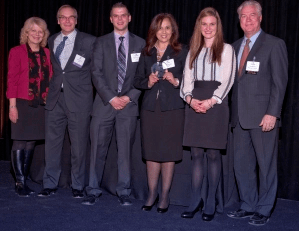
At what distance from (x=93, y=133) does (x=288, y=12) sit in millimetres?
2178

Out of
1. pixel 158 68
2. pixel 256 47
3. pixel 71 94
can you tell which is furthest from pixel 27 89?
pixel 256 47

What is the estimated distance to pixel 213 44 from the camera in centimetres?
331

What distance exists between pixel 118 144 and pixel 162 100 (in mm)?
644

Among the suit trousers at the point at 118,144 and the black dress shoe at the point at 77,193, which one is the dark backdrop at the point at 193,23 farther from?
the black dress shoe at the point at 77,193

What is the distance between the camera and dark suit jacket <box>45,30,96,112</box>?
3.93 metres

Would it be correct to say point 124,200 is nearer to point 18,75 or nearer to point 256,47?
point 18,75

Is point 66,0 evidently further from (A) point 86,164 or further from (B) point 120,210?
(B) point 120,210

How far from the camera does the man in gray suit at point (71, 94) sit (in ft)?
12.9

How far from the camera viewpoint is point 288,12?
13.6 feet

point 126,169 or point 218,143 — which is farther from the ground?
point 218,143

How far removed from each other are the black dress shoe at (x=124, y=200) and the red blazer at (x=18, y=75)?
1.27 metres

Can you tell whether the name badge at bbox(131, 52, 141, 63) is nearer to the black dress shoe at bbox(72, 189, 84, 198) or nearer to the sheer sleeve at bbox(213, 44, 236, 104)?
the sheer sleeve at bbox(213, 44, 236, 104)

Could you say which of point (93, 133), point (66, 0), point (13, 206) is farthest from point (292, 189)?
point (66, 0)

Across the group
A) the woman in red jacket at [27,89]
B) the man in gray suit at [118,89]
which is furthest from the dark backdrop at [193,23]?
the woman in red jacket at [27,89]
